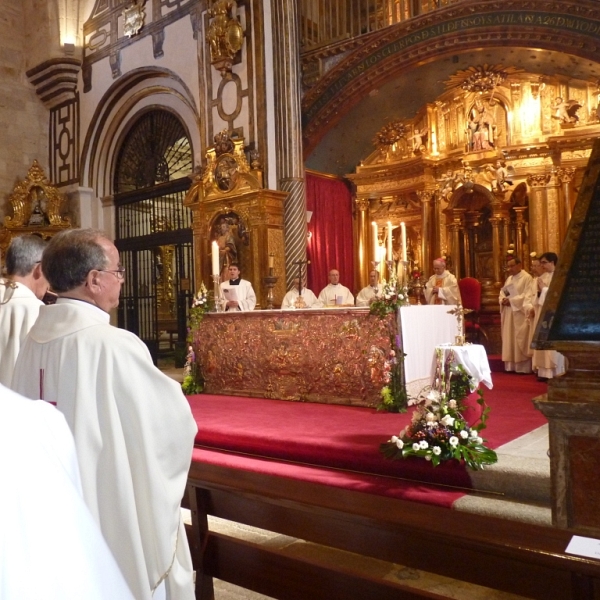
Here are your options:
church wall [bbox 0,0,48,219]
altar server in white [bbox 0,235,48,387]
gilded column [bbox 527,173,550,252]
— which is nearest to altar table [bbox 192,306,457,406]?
altar server in white [bbox 0,235,48,387]

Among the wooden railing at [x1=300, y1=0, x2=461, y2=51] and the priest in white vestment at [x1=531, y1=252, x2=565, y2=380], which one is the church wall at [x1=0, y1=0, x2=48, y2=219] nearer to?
the wooden railing at [x1=300, y1=0, x2=461, y2=51]

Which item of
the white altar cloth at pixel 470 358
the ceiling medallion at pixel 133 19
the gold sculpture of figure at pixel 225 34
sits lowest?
the white altar cloth at pixel 470 358

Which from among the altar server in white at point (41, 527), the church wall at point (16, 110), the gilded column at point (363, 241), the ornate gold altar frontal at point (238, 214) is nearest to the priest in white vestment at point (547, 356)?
the ornate gold altar frontal at point (238, 214)

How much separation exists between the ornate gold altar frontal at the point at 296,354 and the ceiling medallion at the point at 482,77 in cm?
642

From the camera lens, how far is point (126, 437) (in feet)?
6.58

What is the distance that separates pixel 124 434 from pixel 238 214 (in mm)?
8584

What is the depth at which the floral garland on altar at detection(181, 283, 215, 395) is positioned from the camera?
25.1ft

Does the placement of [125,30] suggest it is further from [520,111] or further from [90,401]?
[90,401]

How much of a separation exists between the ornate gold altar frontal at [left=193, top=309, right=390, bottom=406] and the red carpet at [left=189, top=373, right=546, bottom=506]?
215mm

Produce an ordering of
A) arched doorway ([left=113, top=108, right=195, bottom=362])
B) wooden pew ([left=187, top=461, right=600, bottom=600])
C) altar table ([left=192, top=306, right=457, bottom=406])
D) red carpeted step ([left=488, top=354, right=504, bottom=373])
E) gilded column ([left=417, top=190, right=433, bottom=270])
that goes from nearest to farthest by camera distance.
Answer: wooden pew ([left=187, top=461, right=600, bottom=600]), altar table ([left=192, top=306, right=457, bottom=406]), red carpeted step ([left=488, top=354, right=504, bottom=373]), gilded column ([left=417, top=190, right=433, bottom=270]), arched doorway ([left=113, top=108, right=195, bottom=362])

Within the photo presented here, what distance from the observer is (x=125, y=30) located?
13.1 meters

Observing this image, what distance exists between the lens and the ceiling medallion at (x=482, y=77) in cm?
1062

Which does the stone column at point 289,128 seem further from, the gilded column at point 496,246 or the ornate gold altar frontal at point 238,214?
the gilded column at point 496,246

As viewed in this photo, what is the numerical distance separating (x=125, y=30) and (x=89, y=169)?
312cm
